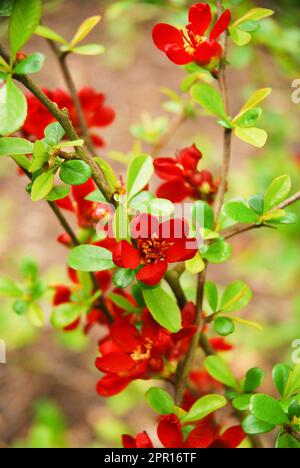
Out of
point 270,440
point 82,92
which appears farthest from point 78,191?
point 270,440

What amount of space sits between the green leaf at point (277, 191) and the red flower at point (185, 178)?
0.34 feet

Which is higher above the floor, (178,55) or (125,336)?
(178,55)

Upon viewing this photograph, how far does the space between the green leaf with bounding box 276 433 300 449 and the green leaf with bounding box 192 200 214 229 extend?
9.3 inches

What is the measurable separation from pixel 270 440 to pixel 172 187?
1067mm

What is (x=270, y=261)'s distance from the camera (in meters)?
1.85

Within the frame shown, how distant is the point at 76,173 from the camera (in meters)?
0.51

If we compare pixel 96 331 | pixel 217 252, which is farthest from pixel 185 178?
pixel 96 331

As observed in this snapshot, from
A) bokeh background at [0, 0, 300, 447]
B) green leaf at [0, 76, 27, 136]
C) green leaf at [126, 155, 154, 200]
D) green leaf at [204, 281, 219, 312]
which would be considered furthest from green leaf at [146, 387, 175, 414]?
bokeh background at [0, 0, 300, 447]

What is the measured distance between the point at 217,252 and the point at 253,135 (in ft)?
0.43

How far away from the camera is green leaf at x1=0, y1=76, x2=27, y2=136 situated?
43cm

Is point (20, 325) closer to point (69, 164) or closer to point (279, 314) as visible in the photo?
point (279, 314)

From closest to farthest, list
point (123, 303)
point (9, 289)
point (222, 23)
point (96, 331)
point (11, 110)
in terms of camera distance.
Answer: point (11, 110) → point (222, 23) → point (123, 303) → point (9, 289) → point (96, 331)

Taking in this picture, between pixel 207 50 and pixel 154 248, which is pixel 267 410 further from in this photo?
pixel 207 50

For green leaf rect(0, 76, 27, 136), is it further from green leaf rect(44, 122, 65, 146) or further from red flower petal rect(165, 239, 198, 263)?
red flower petal rect(165, 239, 198, 263)
